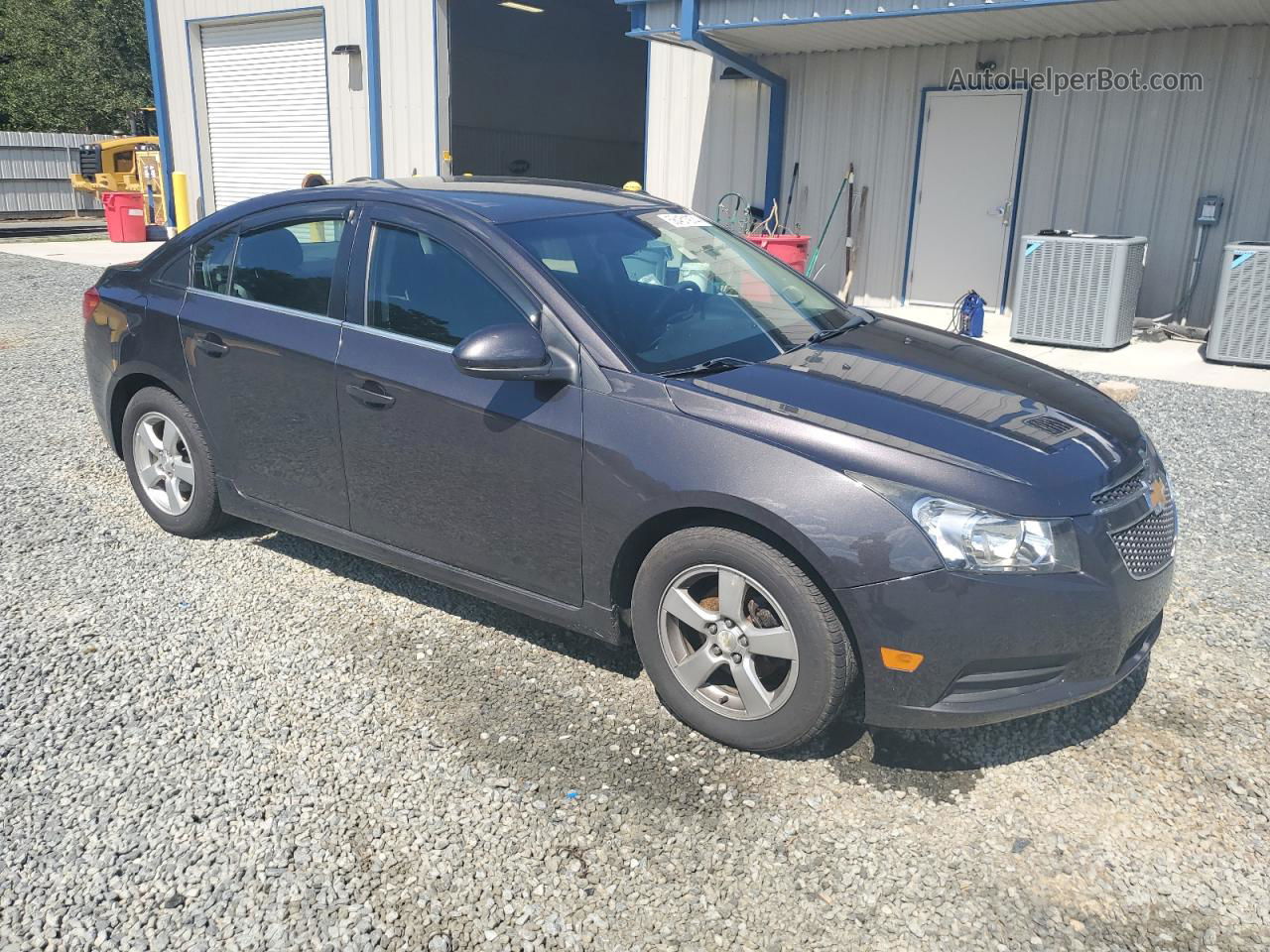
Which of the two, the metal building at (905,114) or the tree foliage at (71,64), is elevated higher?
the tree foliage at (71,64)

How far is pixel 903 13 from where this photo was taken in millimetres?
9352

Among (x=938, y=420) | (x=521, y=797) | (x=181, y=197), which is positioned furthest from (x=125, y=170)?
(x=938, y=420)

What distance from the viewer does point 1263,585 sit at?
4.46 m

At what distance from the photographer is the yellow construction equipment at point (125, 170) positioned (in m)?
22.9

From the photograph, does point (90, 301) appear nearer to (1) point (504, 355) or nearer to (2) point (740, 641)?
(1) point (504, 355)

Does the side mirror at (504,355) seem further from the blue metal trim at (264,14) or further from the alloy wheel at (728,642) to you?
the blue metal trim at (264,14)

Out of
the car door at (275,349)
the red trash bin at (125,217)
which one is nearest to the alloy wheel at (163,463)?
the car door at (275,349)

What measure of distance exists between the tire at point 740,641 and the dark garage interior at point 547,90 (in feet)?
64.5

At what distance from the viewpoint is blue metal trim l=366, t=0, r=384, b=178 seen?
1572cm

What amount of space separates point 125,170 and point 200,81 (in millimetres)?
8153

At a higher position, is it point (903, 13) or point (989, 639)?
point (903, 13)

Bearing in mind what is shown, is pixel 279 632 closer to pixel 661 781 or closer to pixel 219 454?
pixel 219 454

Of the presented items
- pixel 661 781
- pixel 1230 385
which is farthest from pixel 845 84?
pixel 661 781

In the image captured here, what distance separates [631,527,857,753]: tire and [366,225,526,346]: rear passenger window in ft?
3.49
